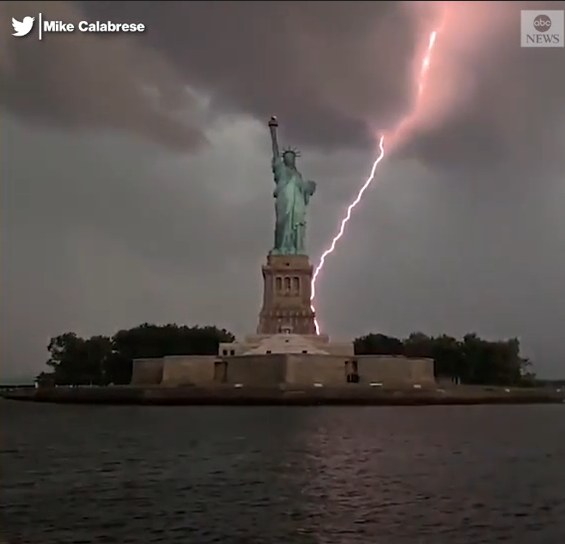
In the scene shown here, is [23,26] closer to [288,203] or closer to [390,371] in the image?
[390,371]

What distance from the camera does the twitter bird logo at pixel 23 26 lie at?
872 centimetres

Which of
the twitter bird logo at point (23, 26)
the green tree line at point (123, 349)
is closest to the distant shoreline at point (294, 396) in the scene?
the green tree line at point (123, 349)

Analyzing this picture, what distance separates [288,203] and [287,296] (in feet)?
18.4

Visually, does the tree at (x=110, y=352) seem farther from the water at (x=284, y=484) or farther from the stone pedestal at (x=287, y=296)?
the water at (x=284, y=484)

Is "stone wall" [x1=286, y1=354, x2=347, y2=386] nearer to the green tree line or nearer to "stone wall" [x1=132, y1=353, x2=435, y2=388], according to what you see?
"stone wall" [x1=132, y1=353, x2=435, y2=388]

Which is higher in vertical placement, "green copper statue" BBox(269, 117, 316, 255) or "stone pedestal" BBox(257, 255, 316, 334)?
"green copper statue" BBox(269, 117, 316, 255)

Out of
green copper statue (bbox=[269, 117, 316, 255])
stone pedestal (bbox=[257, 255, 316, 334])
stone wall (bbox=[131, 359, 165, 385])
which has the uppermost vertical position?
green copper statue (bbox=[269, 117, 316, 255])

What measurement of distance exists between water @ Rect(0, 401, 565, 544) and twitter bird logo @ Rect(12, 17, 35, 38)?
589cm

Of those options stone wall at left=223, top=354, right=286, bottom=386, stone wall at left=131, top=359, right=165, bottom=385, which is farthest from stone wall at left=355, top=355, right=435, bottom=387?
stone wall at left=131, top=359, right=165, bottom=385

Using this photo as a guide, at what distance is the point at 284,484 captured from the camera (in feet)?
49.4

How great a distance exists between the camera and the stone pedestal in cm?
5138

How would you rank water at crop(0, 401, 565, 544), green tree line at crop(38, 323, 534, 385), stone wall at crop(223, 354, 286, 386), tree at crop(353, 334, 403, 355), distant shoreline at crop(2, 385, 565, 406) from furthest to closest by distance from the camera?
tree at crop(353, 334, 403, 355)
green tree line at crop(38, 323, 534, 385)
stone wall at crop(223, 354, 286, 386)
distant shoreline at crop(2, 385, 565, 406)
water at crop(0, 401, 565, 544)

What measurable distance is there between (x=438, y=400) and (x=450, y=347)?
1868cm

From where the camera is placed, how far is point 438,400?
42.1m
